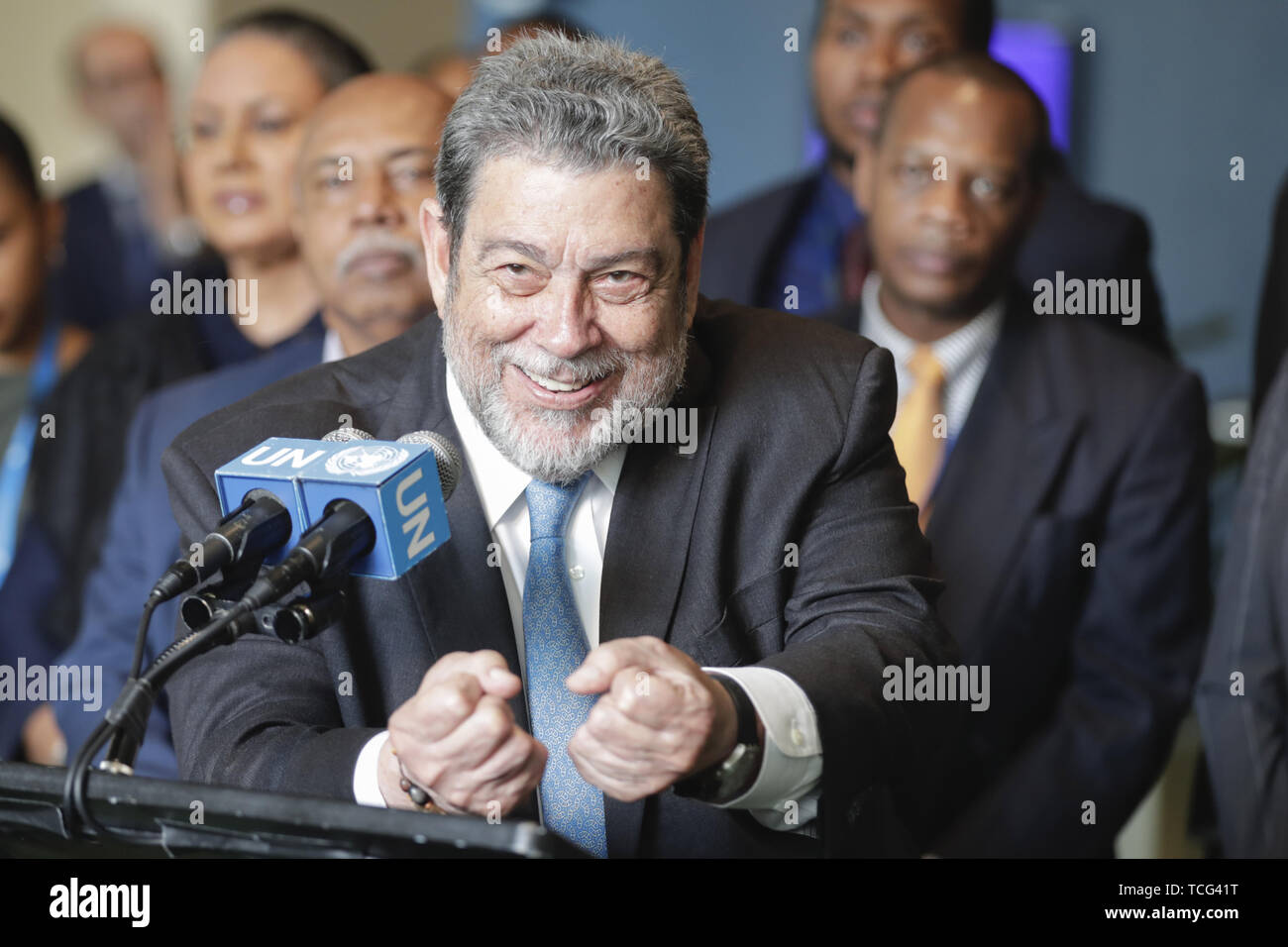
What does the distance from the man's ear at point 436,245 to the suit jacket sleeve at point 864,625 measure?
546 millimetres

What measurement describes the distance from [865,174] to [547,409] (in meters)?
1.75

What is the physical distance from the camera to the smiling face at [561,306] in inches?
65.9

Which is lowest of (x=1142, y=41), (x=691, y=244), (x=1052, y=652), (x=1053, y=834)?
(x=1053, y=834)

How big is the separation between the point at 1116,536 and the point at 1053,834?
0.60 m

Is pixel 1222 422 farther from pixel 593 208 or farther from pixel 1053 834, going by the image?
pixel 593 208

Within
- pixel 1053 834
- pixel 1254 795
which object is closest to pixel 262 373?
pixel 1053 834

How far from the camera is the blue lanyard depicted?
3643mm

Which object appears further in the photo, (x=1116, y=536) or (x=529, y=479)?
(x=1116, y=536)

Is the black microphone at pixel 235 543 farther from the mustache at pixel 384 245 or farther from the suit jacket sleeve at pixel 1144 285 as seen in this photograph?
the suit jacket sleeve at pixel 1144 285

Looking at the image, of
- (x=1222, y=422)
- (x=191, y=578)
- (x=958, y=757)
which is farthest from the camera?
(x=1222, y=422)

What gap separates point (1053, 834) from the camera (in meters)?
2.87

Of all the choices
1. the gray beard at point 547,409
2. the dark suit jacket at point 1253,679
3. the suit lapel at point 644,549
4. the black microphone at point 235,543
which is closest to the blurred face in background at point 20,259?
the gray beard at point 547,409

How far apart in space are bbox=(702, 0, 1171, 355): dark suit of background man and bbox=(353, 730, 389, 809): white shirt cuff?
206cm

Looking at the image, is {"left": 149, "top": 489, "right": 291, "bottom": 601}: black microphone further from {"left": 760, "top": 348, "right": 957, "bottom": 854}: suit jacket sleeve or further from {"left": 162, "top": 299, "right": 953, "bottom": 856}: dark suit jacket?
{"left": 760, "top": 348, "right": 957, "bottom": 854}: suit jacket sleeve
